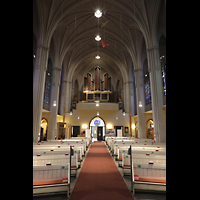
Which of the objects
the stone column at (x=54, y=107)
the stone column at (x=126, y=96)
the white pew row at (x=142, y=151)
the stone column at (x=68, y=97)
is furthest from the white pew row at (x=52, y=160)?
the stone column at (x=126, y=96)

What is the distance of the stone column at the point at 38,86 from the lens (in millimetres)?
9469

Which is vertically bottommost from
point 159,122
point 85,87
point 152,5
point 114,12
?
point 159,122

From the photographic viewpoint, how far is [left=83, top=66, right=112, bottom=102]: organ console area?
78.1 feet

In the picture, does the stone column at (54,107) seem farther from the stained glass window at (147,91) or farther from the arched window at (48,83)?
the stained glass window at (147,91)

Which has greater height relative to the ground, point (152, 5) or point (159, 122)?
point (152, 5)

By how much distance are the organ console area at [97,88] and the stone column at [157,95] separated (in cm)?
1295

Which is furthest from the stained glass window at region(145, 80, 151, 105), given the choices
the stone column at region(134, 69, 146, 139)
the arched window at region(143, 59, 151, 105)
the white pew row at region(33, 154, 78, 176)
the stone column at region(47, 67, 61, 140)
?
the white pew row at region(33, 154, 78, 176)

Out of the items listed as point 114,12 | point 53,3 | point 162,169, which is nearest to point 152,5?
point 114,12

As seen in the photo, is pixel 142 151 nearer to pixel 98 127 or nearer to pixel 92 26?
pixel 92 26

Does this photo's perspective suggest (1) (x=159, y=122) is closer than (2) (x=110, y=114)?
Yes

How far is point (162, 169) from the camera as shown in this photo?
365 cm
